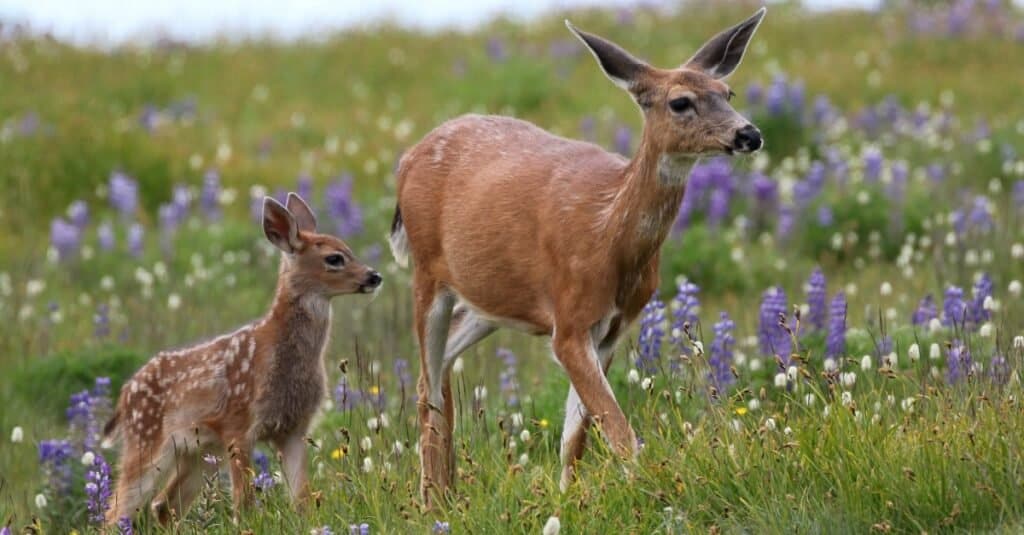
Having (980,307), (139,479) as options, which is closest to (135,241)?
(139,479)

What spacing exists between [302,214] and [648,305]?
1.79 meters

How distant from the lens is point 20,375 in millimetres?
10242

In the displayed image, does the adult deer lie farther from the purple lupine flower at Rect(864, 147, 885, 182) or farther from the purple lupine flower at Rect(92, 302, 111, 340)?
the purple lupine flower at Rect(864, 147, 885, 182)

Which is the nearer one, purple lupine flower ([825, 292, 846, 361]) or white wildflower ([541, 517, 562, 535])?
white wildflower ([541, 517, 562, 535])

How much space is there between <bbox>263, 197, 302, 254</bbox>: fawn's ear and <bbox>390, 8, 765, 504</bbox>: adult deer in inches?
18.4

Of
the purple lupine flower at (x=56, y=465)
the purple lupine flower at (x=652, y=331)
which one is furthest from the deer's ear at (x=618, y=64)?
the purple lupine flower at (x=56, y=465)

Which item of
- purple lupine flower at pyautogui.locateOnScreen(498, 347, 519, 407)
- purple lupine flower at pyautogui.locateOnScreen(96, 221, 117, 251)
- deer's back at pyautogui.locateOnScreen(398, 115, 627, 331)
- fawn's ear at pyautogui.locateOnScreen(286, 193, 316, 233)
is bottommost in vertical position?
purple lupine flower at pyautogui.locateOnScreen(96, 221, 117, 251)

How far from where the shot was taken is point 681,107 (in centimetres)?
661

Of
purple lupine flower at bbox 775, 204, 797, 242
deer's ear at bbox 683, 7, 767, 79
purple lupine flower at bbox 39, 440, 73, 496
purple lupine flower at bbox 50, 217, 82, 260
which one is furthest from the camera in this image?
purple lupine flower at bbox 50, 217, 82, 260

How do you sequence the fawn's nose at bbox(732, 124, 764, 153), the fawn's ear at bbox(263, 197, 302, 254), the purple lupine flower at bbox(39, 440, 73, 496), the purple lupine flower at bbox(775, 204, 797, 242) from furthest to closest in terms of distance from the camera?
the purple lupine flower at bbox(775, 204, 797, 242) < the purple lupine flower at bbox(39, 440, 73, 496) < the fawn's ear at bbox(263, 197, 302, 254) < the fawn's nose at bbox(732, 124, 764, 153)

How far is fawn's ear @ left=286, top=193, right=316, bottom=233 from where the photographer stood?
8633mm

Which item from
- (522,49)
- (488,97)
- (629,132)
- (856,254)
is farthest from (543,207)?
(522,49)

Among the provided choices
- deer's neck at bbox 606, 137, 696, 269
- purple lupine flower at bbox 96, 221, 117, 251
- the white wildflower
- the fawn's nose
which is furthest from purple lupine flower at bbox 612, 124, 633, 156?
the white wildflower

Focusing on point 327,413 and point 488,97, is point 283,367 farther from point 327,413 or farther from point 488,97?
point 488,97
